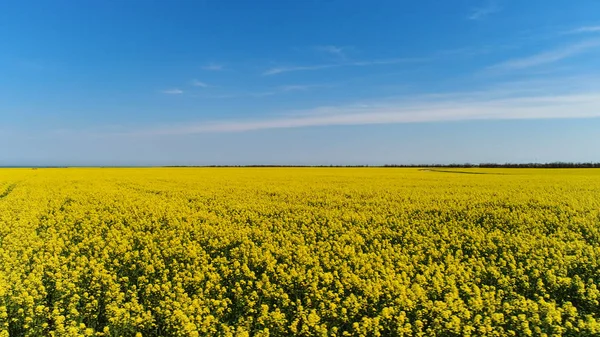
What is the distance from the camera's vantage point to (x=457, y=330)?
570 centimetres

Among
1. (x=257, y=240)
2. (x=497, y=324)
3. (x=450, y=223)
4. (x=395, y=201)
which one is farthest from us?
(x=395, y=201)

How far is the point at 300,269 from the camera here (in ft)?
27.3

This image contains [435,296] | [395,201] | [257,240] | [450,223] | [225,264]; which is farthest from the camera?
[395,201]

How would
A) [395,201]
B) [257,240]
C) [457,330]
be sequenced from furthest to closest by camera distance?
[395,201] → [257,240] → [457,330]

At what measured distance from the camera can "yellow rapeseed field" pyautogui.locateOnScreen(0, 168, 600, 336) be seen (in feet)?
20.0

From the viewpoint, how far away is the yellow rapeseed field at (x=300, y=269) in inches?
239

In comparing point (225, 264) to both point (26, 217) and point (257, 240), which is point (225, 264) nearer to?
point (257, 240)

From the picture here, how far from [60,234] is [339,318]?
9565 mm

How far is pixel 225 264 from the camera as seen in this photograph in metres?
9.24

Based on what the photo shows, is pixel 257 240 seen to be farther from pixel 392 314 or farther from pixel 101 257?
pixel 392 314


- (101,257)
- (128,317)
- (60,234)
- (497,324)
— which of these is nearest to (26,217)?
(60,234)

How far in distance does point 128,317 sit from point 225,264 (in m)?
3.50

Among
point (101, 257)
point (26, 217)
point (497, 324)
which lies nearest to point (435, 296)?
point (497, 324)

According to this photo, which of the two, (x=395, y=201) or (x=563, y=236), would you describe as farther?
(x=395, y=201)
